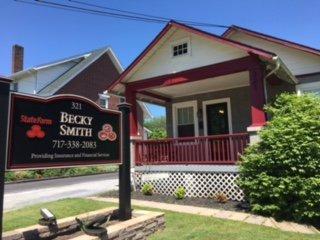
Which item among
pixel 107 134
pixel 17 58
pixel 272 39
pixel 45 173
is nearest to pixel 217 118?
pixel 272 39

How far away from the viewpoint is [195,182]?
1120cm

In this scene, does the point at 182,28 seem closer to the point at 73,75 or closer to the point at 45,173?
the point at 45,173

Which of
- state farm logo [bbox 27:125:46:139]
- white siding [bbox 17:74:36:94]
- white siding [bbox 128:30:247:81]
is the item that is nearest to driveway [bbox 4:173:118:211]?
white siding [bbox 128:30:247:81]

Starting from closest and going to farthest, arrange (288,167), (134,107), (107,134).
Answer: (107,134)
(288,167)
(134,107)

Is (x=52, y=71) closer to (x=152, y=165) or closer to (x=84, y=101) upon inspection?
(x=152, y=165)

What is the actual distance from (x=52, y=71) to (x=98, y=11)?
17.3 m

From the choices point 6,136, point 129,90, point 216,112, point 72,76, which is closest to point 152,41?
point 129,90

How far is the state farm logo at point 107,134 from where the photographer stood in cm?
Answer: 697

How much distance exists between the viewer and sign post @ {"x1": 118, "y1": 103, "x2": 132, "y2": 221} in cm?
703

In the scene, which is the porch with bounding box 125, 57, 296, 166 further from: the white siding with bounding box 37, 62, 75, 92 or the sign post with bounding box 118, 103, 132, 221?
the white siding with bounding box 37, 62, 75, 92

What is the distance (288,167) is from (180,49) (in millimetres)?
6063

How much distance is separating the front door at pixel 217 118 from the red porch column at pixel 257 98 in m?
3.72

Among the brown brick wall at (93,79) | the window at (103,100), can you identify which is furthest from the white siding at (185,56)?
the window at (103,100)

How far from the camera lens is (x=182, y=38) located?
12.6 m
